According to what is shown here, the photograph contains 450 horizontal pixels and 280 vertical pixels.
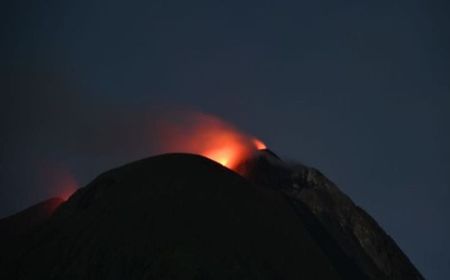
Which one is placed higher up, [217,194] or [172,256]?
[217,194]

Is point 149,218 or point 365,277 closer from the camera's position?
point 149,218

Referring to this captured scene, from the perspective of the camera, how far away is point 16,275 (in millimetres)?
144500

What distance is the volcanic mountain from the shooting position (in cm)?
13950

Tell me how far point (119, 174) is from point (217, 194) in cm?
3444

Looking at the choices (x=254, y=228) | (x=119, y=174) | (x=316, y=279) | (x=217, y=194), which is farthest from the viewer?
(x=119, y=174)

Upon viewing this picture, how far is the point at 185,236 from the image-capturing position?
481 ft

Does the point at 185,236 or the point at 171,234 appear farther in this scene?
the point at 171,234

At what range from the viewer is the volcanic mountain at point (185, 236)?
458 feet

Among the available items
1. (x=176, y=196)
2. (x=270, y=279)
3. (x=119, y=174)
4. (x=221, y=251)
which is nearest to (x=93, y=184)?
(x=119, y=174)

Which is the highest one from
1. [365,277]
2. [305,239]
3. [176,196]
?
[176,196]

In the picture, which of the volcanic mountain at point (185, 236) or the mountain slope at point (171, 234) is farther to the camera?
the volcanic mountain at point (185, 236)

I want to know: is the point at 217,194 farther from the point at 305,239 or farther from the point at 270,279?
the point at 270,279

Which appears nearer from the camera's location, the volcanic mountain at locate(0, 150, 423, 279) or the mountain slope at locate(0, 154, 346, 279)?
the mountain slope at locate(0, 154, 346, 279)

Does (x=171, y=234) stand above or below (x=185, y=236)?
above
